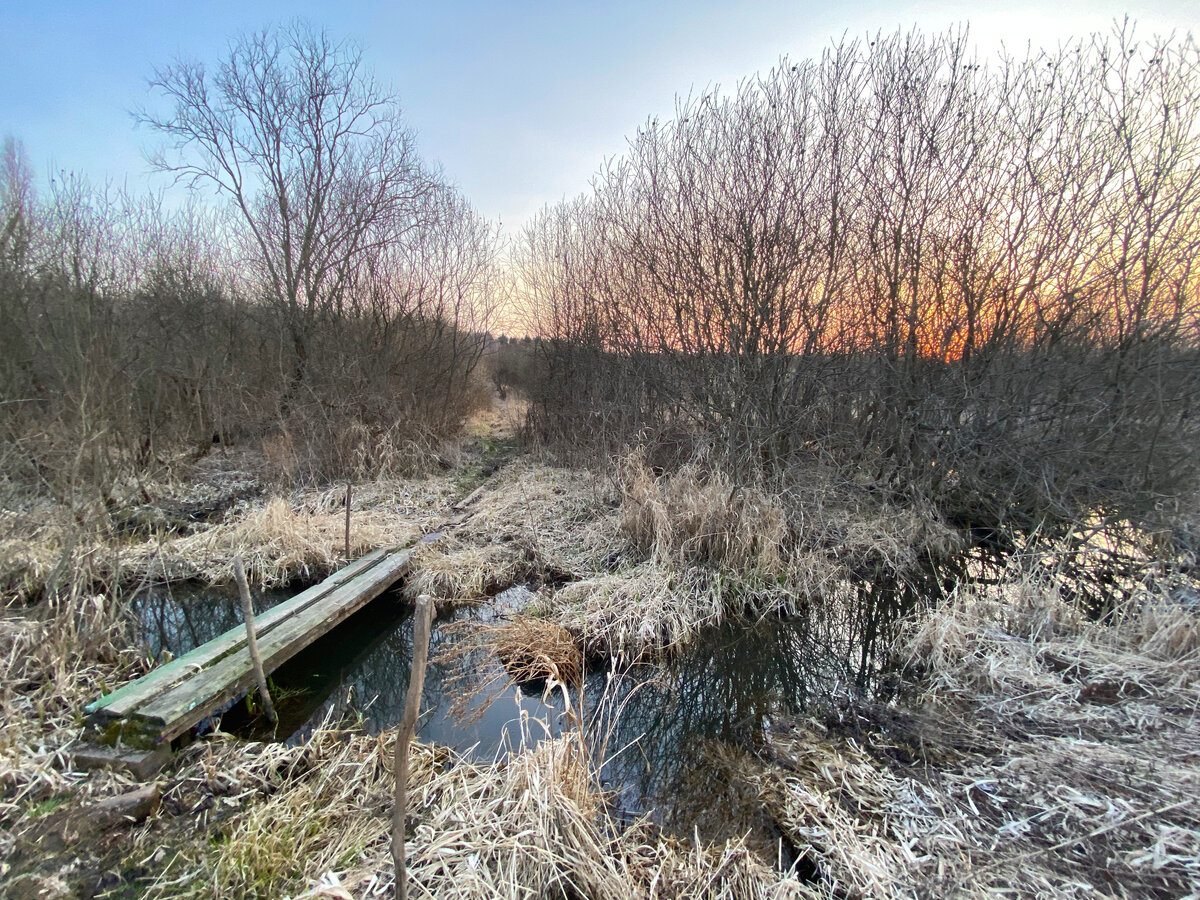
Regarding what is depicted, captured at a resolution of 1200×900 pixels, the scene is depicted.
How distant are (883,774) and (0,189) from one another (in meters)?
12.2

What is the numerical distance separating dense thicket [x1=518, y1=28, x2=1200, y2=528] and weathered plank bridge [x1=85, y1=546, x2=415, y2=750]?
4524 millimetres

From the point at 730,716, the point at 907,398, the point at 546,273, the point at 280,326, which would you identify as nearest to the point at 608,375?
the point at 546,273

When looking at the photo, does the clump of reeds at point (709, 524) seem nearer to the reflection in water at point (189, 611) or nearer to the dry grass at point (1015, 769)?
the dry grass at point (1015, 769)

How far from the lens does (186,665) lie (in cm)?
319

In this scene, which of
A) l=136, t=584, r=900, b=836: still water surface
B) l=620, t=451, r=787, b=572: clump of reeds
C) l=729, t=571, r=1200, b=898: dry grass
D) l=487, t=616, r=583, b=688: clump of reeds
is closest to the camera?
l=729, t=571, r=1200, b=898: dry grass

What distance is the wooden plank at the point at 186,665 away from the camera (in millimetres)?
2768

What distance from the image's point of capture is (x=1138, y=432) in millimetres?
5238

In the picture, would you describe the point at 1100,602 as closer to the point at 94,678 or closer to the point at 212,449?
the point at 94,678

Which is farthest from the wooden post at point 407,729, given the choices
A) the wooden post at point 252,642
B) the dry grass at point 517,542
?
the dry grass at point 517,542

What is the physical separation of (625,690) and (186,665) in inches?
108

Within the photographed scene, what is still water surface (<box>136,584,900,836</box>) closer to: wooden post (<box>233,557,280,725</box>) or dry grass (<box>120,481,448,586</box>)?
wooden post (<box>233,557,280,725</box>)

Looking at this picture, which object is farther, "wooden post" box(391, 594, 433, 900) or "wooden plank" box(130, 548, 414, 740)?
"wooden plank" box(130, 548, 414, 740)

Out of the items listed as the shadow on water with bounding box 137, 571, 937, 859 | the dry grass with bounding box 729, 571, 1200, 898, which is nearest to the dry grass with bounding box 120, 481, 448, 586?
the shadow on water with bounding box 137, 571, 937, 859

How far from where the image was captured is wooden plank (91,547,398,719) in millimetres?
2768
